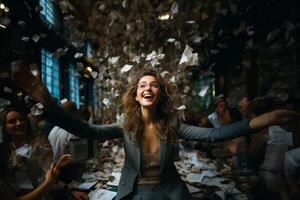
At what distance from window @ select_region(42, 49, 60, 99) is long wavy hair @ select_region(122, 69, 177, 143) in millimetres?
1131

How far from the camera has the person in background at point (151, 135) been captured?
1460mm

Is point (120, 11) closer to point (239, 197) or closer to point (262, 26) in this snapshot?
point (262, 26)

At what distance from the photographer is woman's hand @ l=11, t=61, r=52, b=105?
1.25 metres

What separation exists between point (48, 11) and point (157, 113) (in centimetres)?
161

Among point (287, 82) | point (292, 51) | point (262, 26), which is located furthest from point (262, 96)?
point (262, 26)

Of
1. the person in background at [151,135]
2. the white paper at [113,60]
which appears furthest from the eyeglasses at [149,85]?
the white paper at [113,60]

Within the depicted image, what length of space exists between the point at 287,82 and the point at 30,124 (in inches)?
90.1

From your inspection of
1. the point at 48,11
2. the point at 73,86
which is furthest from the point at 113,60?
the point at 48,11

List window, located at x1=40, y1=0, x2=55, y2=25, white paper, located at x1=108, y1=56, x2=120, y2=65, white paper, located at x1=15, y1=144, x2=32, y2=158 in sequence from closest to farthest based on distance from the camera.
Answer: white paper, located at x1=15, y1=144, x2=32, y2=158
window, located at x1=40, y1=0, x2=55, y2=25
white paper, located at x1=108, y1=56, x2=120, y2=65

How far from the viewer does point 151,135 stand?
160 cm

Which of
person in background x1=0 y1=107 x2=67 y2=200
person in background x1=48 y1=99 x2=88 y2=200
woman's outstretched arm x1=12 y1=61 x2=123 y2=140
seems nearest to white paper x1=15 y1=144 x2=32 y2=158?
person in background x1=0 y1=107 x2=67 y2=200

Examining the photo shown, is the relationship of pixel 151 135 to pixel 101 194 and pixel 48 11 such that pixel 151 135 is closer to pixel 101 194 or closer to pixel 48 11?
pixel 101 194

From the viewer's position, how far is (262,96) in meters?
2.88

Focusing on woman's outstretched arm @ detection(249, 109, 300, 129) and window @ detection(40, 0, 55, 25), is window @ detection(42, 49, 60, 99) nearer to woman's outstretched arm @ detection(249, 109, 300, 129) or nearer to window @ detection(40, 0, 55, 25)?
window @ detection(40, 0, 55, 25)
